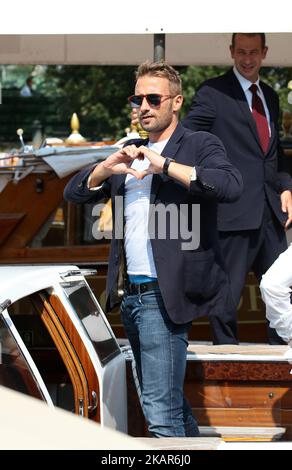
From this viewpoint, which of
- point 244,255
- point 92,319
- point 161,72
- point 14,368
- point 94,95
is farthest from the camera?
point 94,95

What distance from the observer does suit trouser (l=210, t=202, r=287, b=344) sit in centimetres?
647

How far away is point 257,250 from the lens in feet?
21.5

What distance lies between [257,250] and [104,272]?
8.39 feet

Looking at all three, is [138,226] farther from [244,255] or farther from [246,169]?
[246,169]

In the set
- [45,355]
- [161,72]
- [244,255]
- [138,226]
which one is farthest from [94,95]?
[138,226]

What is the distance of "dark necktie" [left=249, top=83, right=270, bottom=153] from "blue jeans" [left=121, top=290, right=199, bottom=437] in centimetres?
209

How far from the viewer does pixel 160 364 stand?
4781 millimetres

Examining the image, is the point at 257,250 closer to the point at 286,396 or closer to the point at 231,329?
the point at 231,329

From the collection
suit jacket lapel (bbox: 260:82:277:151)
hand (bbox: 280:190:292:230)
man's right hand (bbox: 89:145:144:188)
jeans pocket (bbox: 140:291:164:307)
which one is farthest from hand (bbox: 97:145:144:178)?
suit jacket lapel (bbox: 260:82:277:151)

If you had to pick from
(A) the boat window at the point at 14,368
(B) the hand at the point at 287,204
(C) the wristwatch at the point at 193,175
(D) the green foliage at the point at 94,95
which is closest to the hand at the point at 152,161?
(C) the wristwatch at the point at 193,175

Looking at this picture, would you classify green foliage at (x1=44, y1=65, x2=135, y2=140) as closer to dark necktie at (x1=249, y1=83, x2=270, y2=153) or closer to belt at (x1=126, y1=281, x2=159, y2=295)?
dark necktie at (x1=249, y1=83, x2=270, y2=153)

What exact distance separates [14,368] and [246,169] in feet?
8.47
